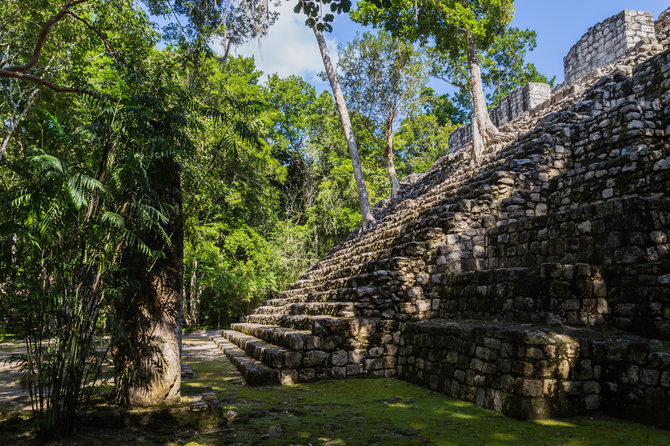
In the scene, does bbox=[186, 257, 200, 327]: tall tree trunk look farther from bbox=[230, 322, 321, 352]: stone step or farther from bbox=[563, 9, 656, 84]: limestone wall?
bbox=[563, 9, 656, 84]: limestone wall

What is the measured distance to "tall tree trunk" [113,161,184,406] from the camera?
10.9 ft

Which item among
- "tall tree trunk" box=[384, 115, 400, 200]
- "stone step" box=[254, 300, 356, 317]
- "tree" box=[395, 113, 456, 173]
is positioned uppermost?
"tree" box=[395, 113, 456, 173]

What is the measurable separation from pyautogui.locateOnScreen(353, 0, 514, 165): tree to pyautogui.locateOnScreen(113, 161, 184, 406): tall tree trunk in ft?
33.2

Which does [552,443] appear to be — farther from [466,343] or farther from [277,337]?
[277,337]

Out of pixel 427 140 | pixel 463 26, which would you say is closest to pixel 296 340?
pixel 463 26

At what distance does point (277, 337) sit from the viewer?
6469mm

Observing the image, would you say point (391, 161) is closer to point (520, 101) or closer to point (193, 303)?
point (520, 101)

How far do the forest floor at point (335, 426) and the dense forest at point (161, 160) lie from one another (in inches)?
12.4

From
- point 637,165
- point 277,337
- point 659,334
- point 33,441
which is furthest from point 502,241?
point 33,441

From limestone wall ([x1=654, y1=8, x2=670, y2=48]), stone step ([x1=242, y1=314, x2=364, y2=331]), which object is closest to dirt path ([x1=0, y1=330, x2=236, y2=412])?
stone step ([x1=242, y1=314, x2=364, y2=331])

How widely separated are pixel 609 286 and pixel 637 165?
7.67 ft

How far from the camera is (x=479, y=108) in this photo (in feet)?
41.1

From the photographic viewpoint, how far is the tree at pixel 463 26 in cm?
1198

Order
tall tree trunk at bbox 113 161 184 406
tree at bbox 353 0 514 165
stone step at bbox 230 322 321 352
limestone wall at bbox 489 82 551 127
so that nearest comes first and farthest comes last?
1. tall tree trunk at bbox 113 161 184 406
2. stone step at bbox 230 322 321 352
3. tree at bbox 353 0 514 165
4. limestone wall at bbox 489 82 551 127
